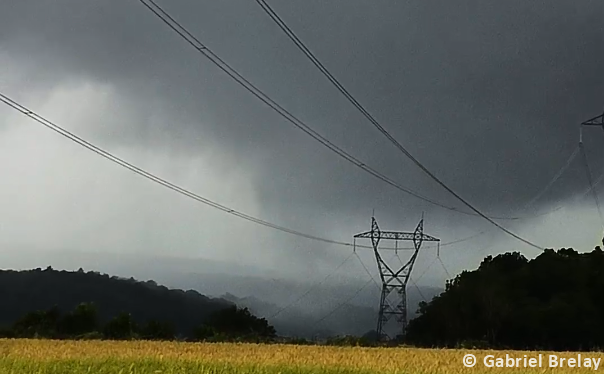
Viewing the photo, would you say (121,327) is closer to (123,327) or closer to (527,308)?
(123,327)

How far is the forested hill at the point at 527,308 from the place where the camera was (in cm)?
7781

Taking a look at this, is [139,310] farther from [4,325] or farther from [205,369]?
[205,369]

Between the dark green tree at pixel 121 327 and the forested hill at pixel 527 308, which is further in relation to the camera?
the forested hill at pixel 527 308

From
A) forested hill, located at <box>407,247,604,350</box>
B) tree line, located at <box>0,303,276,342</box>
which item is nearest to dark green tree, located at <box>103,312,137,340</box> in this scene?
tree line, located at <box>0,303,276,342</box>

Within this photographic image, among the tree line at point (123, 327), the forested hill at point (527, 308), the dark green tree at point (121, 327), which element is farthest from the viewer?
the forested hill at point (527, 308)

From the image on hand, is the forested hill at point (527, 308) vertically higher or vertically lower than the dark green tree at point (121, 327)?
higher

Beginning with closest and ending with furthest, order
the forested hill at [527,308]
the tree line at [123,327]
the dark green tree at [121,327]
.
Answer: the tree line at [123,327] → the dark green tree at [121,327] → the forested hill at [527,308]

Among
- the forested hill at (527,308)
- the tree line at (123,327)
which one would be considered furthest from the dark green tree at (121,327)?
the forested hill at (527,308)

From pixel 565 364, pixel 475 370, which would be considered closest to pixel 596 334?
pixel 565 364

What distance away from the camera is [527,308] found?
82.4 meters

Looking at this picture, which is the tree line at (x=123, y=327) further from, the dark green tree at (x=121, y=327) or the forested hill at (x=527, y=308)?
the forested hill at (x=527, y=308)

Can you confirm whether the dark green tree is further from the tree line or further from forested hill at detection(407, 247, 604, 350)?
forested hill at detection(407, 247, 604, 350)

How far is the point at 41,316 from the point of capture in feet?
286

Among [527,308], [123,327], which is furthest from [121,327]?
[527,308]
